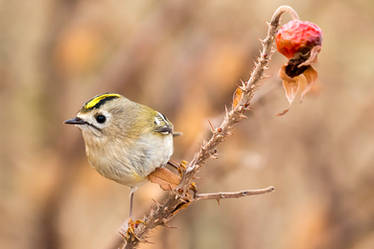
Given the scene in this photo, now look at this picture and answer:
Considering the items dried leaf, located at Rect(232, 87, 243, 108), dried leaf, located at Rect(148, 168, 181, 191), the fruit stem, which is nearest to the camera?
the fruit stem

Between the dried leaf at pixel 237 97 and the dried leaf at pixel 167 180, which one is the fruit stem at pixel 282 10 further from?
the dried leaf at pixel 167 180

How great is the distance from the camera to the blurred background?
2.40 metres

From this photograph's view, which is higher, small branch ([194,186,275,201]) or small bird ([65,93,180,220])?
small bird ([65,93,180,220])

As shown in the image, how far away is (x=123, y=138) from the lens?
1766mm

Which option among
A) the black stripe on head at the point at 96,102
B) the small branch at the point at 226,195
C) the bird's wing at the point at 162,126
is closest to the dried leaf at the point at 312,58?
the small branch at the point at 226,195

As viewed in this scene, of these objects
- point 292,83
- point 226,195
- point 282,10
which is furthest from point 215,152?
point 282,10

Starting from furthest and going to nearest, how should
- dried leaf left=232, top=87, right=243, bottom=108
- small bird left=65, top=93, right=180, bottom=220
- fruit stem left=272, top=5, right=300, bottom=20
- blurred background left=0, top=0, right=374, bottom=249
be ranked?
blurred background left=0, top=0, right=374, bottom=249, small bird left=65, top=93, right=180, bottom=220, dried leaf left=232, top=87, right=243, bottom=108, fruit stem left=272, top=5, right=300, bottom=20

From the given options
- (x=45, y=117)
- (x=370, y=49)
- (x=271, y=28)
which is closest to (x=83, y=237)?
(x=45, y=117)

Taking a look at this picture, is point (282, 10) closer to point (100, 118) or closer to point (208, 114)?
point (100, 118)

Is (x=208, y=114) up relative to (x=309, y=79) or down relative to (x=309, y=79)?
up

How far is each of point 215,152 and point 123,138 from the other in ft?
2.64

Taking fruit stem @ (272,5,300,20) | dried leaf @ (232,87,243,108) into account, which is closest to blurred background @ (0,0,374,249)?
dried leaf @ (232,87,243,108)

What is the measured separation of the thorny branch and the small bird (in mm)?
376

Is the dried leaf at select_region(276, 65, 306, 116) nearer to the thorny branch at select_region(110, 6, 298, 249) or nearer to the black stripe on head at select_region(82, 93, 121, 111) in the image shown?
the thorny branch at select_region(110, 6, 298, 249)
